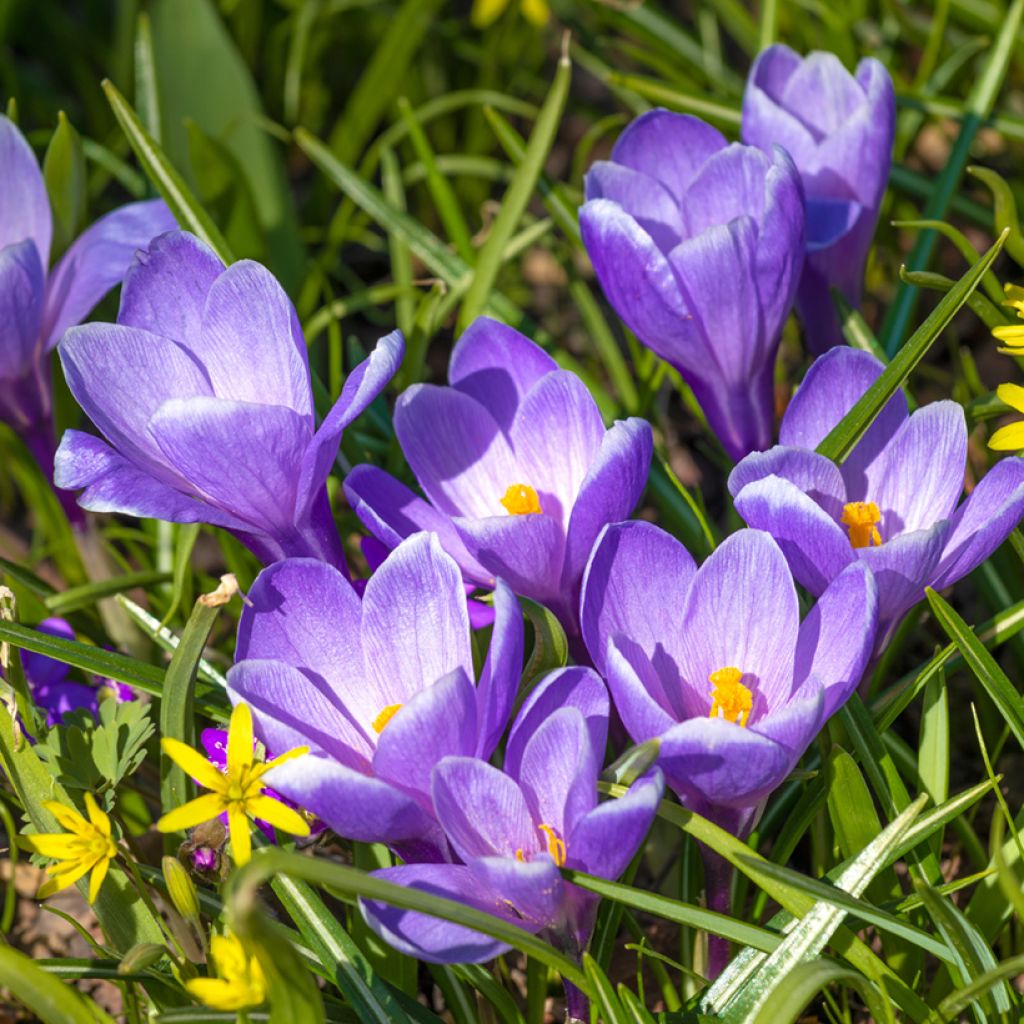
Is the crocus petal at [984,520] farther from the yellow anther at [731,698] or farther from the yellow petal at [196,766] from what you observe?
the yellow petal at [196,766]

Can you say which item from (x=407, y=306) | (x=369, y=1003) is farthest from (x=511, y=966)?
(x=407, y=306)

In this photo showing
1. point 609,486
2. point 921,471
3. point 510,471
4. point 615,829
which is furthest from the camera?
point 510,471

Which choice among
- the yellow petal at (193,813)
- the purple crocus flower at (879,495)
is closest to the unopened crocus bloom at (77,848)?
the yellow petal at (193,813)

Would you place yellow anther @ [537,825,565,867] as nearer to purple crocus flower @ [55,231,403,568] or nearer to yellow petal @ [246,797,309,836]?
yellow petal @ [246,797,309,836]

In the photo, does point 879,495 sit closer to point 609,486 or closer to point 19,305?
point 609,486

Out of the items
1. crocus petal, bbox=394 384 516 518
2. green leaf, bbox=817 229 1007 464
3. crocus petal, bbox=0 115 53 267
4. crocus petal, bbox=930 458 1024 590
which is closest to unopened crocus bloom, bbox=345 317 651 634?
crocus petal, bbox=394 384 516 518

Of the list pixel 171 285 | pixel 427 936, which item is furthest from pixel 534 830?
pixel 171 285
